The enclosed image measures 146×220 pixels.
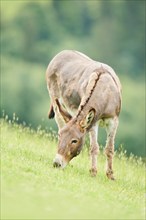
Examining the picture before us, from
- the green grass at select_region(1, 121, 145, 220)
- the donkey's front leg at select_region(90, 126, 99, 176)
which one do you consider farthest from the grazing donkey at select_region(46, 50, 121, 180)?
the green grass at select_region(1, 121, 145, 220)

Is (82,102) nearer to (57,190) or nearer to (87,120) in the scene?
(87,120)

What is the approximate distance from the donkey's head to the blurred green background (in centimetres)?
1828

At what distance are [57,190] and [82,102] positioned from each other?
285cm

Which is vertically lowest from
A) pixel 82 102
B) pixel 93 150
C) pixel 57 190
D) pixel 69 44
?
pixel 57 190

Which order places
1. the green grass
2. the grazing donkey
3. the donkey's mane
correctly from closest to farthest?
the green grass → the grazing donkey → the donkey's mane

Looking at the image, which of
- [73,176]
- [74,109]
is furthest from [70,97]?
[73,176]

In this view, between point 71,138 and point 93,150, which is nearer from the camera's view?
point 71,138

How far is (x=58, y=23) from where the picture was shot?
135ft

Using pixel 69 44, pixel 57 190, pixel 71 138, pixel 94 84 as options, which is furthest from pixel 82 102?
pixel 69 44

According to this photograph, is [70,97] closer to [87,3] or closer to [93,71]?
[93,71]

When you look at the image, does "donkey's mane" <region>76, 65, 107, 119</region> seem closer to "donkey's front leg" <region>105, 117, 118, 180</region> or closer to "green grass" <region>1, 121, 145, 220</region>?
"donkey's front leg" <region>105, 117, 118, 180</region>

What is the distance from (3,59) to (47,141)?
19881mm

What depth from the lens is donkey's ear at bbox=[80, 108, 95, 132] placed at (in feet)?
38.3

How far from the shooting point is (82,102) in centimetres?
1185
